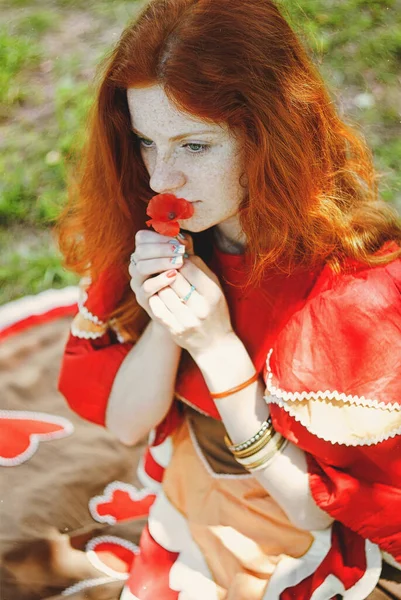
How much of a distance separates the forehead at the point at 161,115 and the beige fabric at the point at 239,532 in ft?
2.61

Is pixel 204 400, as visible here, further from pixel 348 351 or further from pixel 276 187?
pixel 276 187

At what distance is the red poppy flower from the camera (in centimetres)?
142

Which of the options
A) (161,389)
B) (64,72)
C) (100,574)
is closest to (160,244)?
(161,389)

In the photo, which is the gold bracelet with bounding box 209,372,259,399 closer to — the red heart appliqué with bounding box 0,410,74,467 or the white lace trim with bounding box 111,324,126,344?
the white lace trim with bounding box 111,324,126,344

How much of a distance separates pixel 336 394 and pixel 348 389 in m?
0.02

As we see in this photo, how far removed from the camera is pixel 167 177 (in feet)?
4.56

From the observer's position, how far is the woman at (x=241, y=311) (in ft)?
4.42

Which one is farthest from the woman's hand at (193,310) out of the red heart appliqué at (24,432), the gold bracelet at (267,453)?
the red heart appliqué at (24,432)

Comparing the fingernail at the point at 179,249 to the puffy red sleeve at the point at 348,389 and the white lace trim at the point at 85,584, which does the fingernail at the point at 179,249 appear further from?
the white lace trim at the point at 85,584

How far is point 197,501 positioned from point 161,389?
0.94 feet

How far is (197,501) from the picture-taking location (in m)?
1.78

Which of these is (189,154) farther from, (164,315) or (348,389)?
(348,389)

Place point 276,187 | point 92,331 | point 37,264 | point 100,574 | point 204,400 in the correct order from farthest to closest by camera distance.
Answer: point 37,264
point 100,574
point 92,331
point 204,400
point 276,187

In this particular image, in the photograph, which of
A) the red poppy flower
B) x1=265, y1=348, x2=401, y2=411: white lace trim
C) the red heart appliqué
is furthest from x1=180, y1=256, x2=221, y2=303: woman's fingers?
the red heart appliqué
